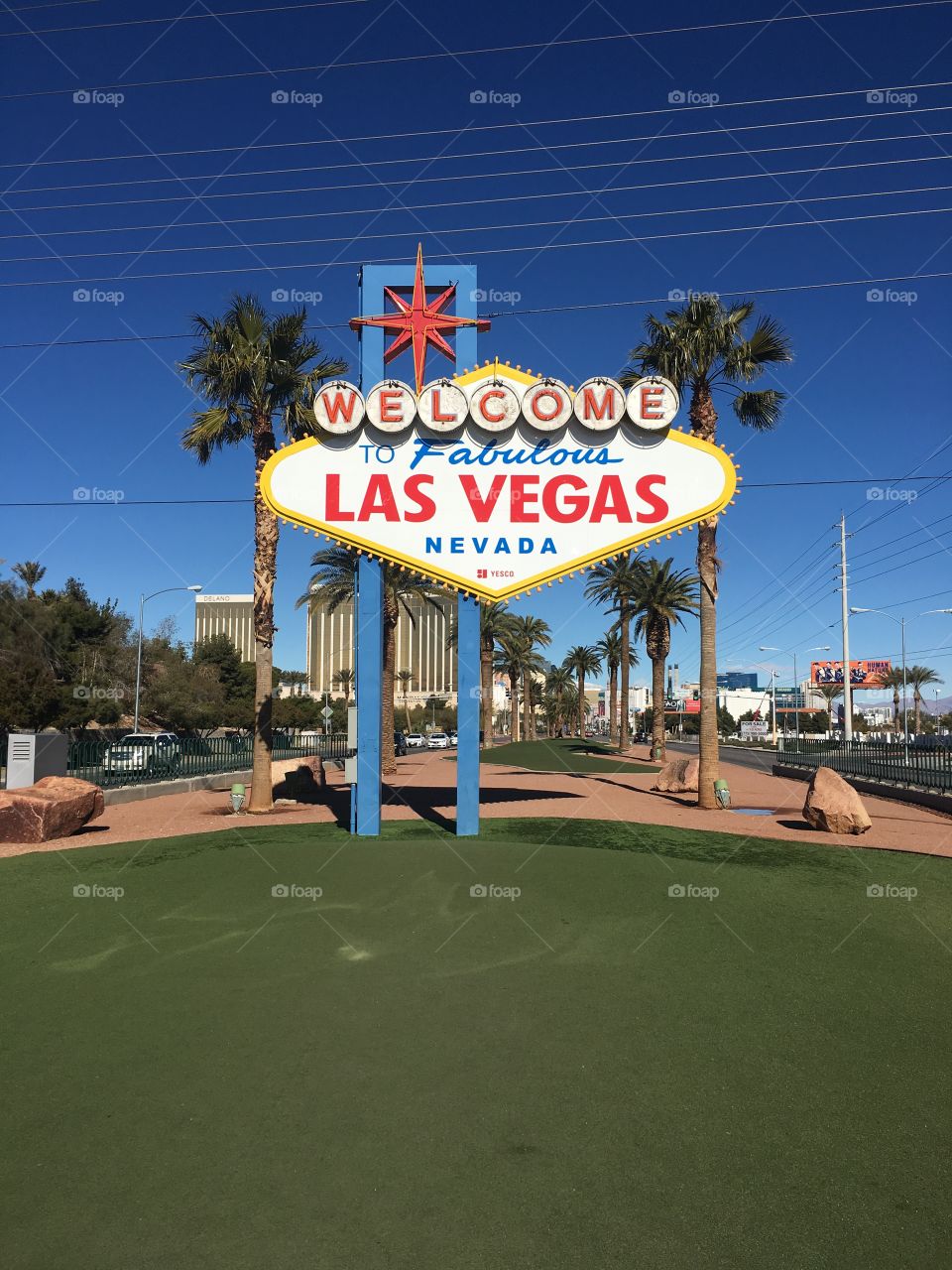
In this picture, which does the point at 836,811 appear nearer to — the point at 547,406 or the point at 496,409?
the point at 547,406

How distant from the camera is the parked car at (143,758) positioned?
27.4 metres

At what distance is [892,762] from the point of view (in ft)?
94.9

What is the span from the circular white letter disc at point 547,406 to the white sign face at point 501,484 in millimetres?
22

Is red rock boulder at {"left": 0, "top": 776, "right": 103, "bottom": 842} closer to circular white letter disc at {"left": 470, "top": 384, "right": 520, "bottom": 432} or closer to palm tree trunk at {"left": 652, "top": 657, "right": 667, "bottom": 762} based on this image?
circular white letter disc at {"left": 470, "top": 384, "right": 520, "bottom": 432}

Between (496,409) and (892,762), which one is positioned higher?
(496,409)

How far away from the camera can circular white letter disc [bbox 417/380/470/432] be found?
14.8 metres

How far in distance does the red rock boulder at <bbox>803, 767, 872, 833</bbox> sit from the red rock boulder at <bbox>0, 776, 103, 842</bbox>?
652 inches

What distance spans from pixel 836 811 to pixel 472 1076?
14.3 metres

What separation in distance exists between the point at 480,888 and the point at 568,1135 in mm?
5982

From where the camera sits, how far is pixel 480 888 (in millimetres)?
11445

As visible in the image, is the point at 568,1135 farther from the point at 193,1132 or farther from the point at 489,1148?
the point at 193,1132

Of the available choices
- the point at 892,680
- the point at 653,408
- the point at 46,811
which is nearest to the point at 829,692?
the point at 892,680

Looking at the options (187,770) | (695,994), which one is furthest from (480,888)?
(187,770)

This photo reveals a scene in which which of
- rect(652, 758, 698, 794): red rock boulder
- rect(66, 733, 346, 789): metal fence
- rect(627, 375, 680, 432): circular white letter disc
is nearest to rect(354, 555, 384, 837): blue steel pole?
rect(627, 375, 680, 432): circular white letter disc
